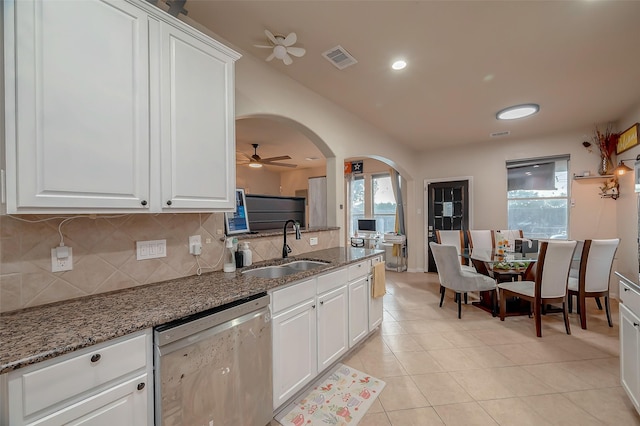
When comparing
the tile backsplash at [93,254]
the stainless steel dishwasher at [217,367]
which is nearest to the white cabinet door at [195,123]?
the tile backsplash at [93,254]

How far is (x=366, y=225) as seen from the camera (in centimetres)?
669

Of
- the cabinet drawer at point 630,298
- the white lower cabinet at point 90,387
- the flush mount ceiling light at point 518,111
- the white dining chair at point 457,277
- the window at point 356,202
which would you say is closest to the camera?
the white lower cabinet at point 90,387

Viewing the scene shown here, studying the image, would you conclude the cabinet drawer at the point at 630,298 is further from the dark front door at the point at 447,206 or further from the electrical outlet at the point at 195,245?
the dark front door at the point at 447,206

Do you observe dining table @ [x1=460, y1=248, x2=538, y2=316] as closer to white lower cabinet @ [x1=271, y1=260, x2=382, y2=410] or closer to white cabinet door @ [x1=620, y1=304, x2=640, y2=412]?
white cabinet door @ [x1=620, y1=304, x2=640, y2=412]

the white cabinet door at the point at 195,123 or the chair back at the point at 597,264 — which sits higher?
the white cabinet door at the point at 195,123

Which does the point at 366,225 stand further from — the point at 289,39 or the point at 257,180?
the point at 289,39

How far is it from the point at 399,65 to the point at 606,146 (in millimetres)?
4189

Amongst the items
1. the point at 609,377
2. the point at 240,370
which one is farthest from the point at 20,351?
the point at 609,377

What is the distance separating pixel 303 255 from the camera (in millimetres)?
2811

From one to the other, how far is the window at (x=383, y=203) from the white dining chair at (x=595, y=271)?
386 centimetres

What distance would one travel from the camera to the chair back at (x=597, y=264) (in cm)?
312

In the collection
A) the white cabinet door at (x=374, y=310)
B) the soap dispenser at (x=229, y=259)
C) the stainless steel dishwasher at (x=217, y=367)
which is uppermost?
the soap dispenser at (x=229, y=259)

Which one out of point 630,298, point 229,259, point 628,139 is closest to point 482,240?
point 628,139

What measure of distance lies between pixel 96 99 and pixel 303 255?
2049 mm
